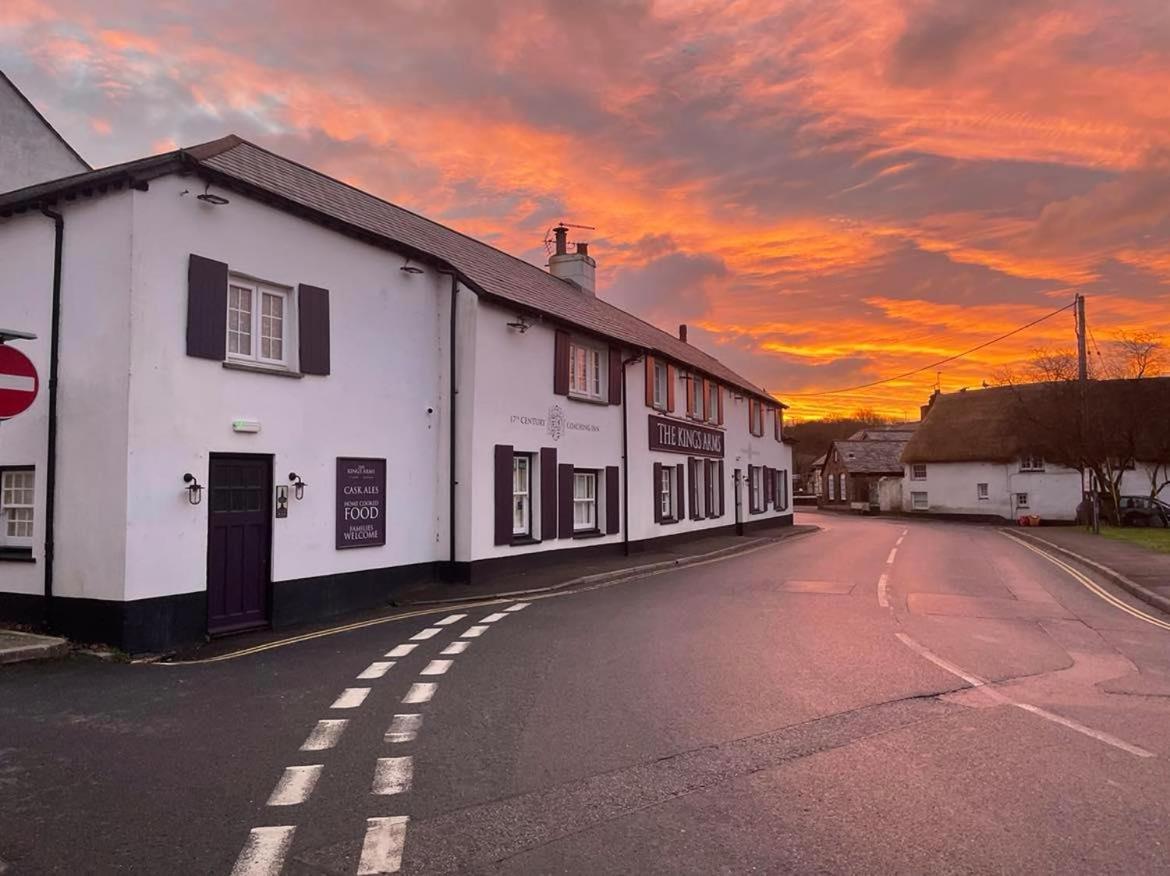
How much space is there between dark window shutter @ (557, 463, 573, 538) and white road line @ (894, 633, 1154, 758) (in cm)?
1002

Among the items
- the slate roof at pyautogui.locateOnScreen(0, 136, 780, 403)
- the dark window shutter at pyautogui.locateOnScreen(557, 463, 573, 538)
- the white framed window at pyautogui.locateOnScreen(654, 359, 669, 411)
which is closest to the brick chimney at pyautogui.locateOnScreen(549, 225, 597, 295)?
the slate roof at pyautogui.locateOnScreen(0, 136, 780, 403)

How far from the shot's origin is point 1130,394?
136 feet

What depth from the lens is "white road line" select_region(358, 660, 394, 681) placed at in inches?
321

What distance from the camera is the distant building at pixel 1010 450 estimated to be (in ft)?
137

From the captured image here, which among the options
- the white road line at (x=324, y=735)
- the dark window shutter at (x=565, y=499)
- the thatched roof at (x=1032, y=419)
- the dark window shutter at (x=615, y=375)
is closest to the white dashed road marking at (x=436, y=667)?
the white road line at (x=324, y=735)

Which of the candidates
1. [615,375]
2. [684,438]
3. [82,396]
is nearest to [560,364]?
[615,375]

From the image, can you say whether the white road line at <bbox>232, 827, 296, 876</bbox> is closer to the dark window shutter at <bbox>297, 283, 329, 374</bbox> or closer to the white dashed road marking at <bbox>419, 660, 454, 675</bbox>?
the white dashed road marking at <bbox>419, 660, 454, 675</bbox>

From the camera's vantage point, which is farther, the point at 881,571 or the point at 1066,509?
the point at 1066,509

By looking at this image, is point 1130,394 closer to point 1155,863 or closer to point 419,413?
point 419,413

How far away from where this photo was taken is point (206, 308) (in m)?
11.0

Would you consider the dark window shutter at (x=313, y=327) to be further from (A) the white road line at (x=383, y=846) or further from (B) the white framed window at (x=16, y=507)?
(A) the white road line at (x=383, y=846)

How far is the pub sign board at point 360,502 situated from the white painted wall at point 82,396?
3.63 meters

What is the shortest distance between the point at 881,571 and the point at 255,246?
14.2 meters

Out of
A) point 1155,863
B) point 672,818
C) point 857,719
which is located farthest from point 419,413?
point 1155,863
